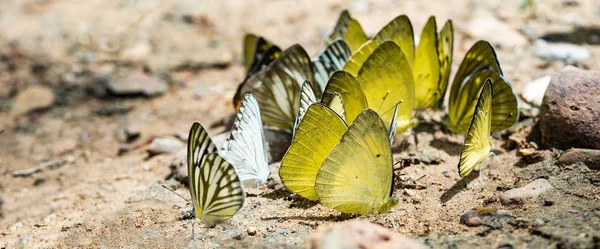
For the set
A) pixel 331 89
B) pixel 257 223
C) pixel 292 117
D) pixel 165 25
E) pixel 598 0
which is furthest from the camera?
pixel 165 25

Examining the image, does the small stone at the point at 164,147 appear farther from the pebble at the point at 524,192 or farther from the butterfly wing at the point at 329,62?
the pebble at the point at 524,192

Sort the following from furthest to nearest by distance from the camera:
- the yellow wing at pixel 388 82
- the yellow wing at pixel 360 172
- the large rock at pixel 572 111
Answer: the yellow wing at pixel 388 82 < the large rock at pixel 572 111 < the yellow wing at pixel 360 172

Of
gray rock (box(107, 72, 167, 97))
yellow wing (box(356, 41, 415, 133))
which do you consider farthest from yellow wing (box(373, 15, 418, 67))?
gray rock (box(107, 72, 167, 97))

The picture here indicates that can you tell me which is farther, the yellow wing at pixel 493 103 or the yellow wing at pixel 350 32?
the yellow wing at pixel 350 32

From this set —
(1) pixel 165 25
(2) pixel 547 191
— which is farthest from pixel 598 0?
(1) pixel 165 25

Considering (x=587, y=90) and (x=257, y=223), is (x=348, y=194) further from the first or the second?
(x=587, y=90)

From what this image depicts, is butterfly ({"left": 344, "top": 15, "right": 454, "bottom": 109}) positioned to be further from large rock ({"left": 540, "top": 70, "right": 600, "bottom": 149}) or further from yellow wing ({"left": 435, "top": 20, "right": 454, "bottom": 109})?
large rock ({"left": 540, "top": 70, "right": 600, "bottom": 149})

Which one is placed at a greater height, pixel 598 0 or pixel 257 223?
pixel 598 0

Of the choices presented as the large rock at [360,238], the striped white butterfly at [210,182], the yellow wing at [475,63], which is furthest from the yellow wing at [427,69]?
the large rock at [360,238]
